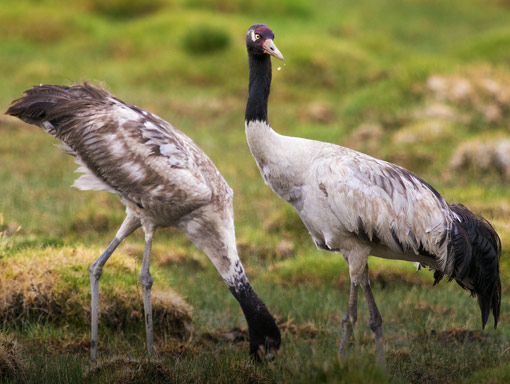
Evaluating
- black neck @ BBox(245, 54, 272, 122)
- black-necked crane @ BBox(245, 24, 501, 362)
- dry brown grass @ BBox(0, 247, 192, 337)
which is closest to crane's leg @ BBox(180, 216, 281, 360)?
black-necked crane @ BBox(245, 24, 501, 362)

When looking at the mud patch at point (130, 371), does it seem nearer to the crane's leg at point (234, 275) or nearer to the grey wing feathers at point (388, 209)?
the crane's leg at point (234, 275)

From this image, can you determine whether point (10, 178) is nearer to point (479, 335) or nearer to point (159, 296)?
point (159, 296)

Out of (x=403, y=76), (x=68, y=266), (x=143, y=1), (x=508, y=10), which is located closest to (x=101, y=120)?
(x=68, y=266)

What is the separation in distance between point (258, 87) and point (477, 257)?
95.1 inches

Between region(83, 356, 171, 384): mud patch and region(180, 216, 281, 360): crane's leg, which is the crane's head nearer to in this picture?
region(180, 216, 281, 360): crane's leg

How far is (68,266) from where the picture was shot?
789 cm

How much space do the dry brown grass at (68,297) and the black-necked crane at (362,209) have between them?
1801 mm

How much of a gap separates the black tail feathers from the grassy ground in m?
0.52

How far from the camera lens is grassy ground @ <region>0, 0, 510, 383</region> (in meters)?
6.74

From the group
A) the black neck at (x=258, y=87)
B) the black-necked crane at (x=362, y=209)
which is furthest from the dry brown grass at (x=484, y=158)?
the black neck at (x=258, y=87)

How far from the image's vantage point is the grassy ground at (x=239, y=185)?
6738 millimetres

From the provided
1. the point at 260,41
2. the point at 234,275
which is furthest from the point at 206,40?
the point at 234,275

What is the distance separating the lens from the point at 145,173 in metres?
7.20

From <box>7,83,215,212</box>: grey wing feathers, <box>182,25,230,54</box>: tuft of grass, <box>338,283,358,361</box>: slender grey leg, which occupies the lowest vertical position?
<box>338,283,358,361</box>: slender grey leg
